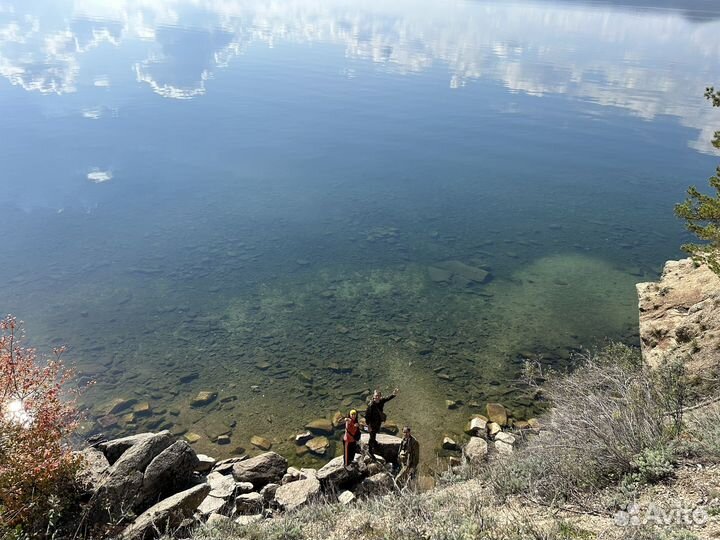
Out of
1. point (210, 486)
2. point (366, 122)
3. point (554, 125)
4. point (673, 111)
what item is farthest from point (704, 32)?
point (210, 486)

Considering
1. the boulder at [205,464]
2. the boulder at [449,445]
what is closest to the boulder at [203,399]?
the boulder at [205,464]

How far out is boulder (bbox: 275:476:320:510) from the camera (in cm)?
1161

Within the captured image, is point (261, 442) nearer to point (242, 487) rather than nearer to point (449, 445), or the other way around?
point (242, 487)

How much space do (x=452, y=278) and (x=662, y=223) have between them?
63.0ft

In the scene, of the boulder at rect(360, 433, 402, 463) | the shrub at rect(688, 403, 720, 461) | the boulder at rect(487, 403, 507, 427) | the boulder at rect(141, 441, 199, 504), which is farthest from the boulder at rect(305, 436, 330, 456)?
the shrub at rect(688, 403, 720, 461)

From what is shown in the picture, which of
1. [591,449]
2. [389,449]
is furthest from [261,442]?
[591,449]

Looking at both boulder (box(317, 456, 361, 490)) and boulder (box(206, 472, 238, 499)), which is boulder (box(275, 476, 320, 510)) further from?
boulder (box(206, 472, 238, 499))

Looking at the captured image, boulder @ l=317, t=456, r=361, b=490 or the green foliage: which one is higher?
the green foliage

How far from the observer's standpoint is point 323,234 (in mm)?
32219

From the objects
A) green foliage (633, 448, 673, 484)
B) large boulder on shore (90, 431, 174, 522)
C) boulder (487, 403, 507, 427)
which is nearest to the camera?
green foliage (633, 448, 673, 484)

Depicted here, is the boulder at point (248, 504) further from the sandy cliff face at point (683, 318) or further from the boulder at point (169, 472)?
the sandy cliff face at point (683, 318)

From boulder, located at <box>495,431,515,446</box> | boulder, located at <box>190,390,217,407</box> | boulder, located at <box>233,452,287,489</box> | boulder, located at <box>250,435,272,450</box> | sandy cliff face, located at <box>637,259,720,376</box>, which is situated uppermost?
sandy cliff face, located at <box>637,259,720,376</box>

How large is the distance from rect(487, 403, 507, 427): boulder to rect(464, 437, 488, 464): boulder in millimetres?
1644

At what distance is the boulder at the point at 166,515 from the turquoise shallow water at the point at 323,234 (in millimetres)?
5007
